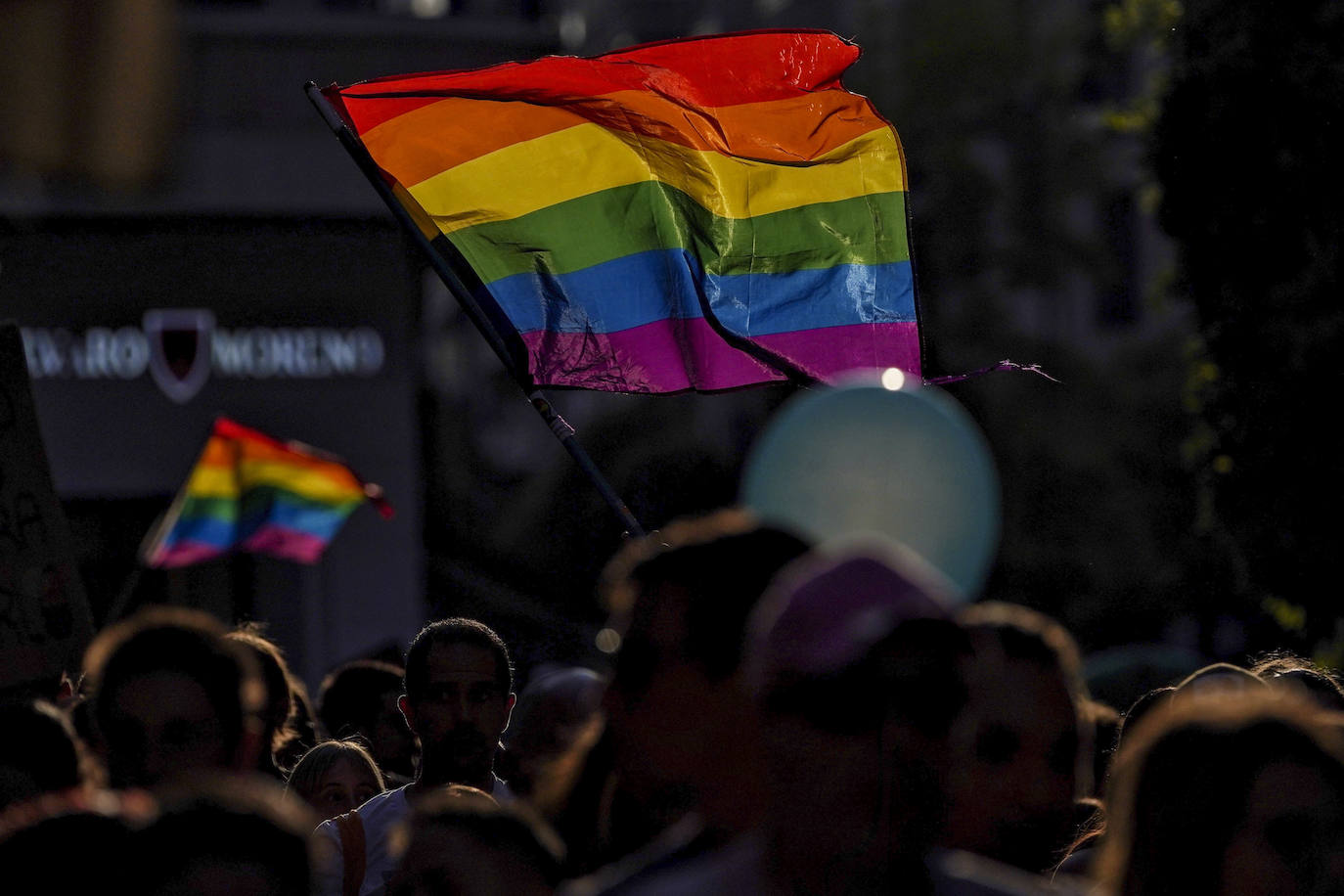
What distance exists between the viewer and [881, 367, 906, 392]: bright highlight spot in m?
5.95

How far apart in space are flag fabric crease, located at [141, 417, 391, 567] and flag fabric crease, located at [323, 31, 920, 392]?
3.76m

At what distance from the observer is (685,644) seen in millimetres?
2779

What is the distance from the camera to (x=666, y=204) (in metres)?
6.12

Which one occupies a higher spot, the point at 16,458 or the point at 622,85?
the point at 622,85

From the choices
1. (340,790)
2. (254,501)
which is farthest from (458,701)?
(254,501)

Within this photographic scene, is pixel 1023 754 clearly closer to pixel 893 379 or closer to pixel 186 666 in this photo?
pixel 186 666

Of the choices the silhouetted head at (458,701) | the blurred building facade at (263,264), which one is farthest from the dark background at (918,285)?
the silhouetted head at (458,701)

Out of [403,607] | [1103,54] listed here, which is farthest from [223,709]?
[1103,54]

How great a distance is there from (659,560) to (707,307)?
325 centimetres

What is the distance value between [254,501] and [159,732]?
621 cm

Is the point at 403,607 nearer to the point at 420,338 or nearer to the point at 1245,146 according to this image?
the point at 420,338

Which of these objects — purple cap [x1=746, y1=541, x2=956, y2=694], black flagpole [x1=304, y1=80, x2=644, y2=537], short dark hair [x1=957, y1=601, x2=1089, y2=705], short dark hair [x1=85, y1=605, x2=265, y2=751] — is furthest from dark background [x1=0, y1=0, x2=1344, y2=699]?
purple cap [x1=746, y1=541, x2=956, y2=694]

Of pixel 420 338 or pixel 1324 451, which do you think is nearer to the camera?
pixel 1324 451

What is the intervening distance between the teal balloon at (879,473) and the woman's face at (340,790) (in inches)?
62.3
